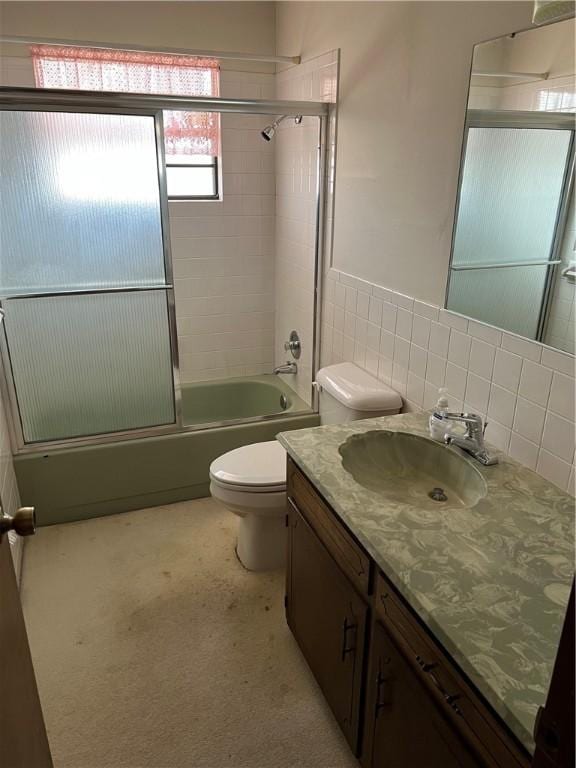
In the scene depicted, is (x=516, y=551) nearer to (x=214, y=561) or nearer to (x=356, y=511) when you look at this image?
(x=356, y=511)

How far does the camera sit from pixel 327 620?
1609mm

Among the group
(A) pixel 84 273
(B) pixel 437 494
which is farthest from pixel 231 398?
(B) pixel 437 494

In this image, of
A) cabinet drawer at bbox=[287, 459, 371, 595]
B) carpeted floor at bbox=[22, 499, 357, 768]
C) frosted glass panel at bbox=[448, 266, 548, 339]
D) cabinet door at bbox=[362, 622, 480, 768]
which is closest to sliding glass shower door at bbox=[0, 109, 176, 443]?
carpeted floor at bbox=[22, 499, 357, 768]

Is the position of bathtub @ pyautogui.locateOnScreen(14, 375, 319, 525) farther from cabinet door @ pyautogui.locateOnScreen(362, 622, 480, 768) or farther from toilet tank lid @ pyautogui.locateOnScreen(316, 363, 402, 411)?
cabinet door @ pyautogui.locateOnScreen(362, 622, 480, 768)

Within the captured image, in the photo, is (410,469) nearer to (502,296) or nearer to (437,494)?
(437,494)

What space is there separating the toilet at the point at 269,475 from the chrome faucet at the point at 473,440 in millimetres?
585

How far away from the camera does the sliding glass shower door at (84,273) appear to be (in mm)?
2291

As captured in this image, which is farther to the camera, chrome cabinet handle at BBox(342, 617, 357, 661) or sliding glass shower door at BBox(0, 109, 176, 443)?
sliding glass shower door at BBox(0, 109, 176, 443)

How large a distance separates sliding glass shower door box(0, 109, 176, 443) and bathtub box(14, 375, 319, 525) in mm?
118

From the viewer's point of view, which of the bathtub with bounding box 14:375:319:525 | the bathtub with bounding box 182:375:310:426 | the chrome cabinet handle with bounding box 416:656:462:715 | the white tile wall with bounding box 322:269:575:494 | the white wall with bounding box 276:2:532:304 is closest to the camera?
the chrome cabinet handle with bounding box 416:656:462:715

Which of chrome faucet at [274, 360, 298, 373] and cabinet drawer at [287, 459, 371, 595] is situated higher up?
cabinet drawer at [287, 459, 371, 595]

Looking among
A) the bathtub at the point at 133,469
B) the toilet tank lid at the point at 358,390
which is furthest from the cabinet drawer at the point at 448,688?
the bathtub at the point at 133,469

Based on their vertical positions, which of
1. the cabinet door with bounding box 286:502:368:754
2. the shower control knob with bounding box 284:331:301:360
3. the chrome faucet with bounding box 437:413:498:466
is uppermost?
the chrome faucet with bounding box 437:413:498:466

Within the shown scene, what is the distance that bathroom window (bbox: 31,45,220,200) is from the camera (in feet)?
9.52
